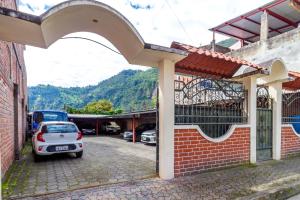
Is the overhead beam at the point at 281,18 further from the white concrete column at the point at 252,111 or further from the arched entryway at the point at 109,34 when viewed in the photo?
the arched entryway at the point at 109,34

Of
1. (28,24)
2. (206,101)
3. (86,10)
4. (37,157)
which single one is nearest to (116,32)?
(86,10)

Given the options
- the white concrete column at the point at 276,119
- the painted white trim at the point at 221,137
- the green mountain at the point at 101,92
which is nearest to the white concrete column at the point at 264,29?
the white concrete column at the point at 276,119

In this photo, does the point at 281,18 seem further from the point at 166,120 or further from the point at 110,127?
the point at 110,127

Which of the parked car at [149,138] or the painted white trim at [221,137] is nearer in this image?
the painted white trim at [221,137]

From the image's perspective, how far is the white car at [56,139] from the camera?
7254 millimetres

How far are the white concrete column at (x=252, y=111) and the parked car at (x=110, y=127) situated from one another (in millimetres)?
17735

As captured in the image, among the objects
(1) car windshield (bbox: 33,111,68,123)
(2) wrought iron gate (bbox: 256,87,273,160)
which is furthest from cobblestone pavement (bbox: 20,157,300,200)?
(1) car windshield (bbox: 33,111,68,123)

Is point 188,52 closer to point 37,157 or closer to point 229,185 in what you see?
point 229,185

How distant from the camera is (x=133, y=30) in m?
4.21

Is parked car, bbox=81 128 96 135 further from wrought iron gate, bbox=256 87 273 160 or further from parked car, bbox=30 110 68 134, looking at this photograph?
wrought iron gate, bbox=256 87 273 160

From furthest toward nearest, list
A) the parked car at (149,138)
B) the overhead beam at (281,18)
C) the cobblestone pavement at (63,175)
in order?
the overhead beam at (281,18)
the parked car at (149,138)
the cobblestone pavement at (63,175)

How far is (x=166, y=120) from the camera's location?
4.95 metres

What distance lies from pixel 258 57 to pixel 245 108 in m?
7.06

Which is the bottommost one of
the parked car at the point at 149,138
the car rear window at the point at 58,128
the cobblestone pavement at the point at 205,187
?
the parked car at the point at 149,138
